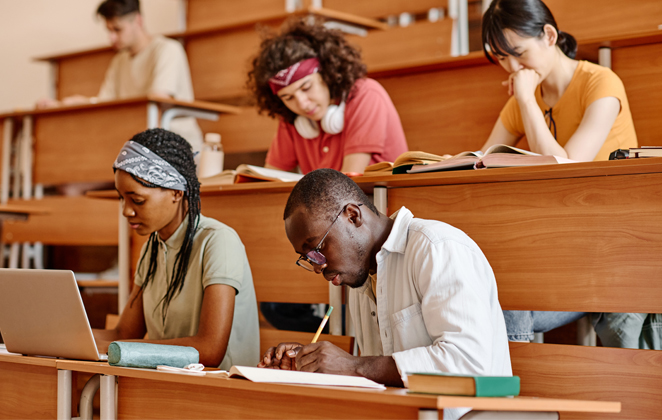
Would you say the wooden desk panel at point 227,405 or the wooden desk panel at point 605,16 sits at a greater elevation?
the wooden desk panel at point 605,16

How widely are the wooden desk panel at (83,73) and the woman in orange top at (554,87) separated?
3018mm

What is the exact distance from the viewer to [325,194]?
1310 millimetres

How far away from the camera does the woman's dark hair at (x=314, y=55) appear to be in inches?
91.0

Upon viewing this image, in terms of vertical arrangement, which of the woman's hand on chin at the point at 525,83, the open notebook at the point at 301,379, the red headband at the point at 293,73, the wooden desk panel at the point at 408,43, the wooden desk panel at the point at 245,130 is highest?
the wooden desk panel at the point at 408,43

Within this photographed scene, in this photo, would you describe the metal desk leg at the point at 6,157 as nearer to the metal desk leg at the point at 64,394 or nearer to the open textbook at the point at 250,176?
the open textbook at the point at 250,176

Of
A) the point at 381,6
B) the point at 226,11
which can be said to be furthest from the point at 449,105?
the point at 226,11

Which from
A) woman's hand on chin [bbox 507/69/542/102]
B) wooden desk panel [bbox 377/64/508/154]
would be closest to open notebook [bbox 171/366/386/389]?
woman's hand on chin [bbox 507/69/542/102]

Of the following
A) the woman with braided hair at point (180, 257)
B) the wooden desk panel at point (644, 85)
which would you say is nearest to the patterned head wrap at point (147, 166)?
the woman with braided hair at point (180, 257)

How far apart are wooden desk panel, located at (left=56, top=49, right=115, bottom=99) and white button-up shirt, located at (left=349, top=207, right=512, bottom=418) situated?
134 inches

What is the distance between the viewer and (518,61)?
194 centimetres

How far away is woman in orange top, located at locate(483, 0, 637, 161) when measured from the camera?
182cm

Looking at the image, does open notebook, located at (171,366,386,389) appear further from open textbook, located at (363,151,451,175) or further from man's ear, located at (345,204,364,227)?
open textbook, located at (363,151,451,175)

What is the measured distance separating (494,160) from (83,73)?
3586 millimetres

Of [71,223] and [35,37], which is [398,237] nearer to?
[71,223]
